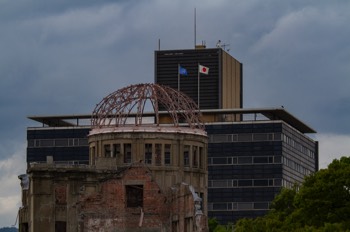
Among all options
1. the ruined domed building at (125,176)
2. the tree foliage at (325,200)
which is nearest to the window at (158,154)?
the ruined domed building at (125,176)

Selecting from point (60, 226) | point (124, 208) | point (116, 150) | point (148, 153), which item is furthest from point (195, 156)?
point (60, 226)

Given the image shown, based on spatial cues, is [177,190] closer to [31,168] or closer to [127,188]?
[127,188]

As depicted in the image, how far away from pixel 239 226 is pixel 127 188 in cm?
2411

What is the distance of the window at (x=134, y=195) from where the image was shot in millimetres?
124325

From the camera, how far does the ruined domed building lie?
123875 mm

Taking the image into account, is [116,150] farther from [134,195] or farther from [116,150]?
[134,195]

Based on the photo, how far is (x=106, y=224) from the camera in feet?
408

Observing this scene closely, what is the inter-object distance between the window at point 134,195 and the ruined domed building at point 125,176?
17 mm

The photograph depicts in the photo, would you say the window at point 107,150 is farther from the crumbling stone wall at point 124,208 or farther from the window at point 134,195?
the window at point 134,195

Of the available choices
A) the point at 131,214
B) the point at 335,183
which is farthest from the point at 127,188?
the point at 335,183

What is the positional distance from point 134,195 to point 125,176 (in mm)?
1866

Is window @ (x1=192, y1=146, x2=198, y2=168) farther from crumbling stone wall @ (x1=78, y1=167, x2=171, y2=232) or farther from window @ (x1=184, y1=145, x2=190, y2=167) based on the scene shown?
crumbling stone wall @ (x1=78, y1=167, x2=171, y2=232)

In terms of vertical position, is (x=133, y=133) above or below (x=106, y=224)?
above

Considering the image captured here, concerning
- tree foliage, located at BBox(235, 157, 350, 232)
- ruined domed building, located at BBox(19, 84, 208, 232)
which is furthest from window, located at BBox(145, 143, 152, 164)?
tree foliage, located at BBox(235, 157, 350, 232)
